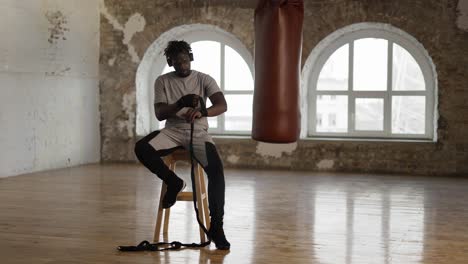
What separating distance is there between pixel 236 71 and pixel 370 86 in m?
1.98

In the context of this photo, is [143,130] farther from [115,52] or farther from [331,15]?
[331,15]

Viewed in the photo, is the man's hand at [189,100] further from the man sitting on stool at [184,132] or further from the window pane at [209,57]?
the window pane at [209,57]

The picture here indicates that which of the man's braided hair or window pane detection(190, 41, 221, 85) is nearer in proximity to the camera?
the man's braided hair

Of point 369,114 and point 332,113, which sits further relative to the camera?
point 332,113

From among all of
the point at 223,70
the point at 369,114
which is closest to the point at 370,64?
the point at 369,114

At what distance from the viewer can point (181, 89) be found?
14.3 feet

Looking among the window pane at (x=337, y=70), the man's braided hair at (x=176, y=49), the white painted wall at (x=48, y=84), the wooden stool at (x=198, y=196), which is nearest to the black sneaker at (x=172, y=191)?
the wooden stool at (x=198, y=196)

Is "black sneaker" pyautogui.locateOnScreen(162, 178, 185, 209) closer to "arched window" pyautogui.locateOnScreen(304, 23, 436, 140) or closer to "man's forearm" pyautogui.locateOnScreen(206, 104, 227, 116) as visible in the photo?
"man's forearm" pyautogui.locateOnScreen(206, 104, 227, 116)

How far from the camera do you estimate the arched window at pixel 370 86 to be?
30.3ft

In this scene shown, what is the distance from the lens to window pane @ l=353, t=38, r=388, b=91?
9.35 m

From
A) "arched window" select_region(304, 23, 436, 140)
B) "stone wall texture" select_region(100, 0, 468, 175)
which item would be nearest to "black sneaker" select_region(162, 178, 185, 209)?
"stone wall texture" select_region(100, 0, 468, 175)

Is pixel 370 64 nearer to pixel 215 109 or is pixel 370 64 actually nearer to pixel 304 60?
pixel 304 60

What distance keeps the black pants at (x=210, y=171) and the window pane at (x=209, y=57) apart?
5757mm

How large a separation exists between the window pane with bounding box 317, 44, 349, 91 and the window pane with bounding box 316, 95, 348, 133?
0.16m
